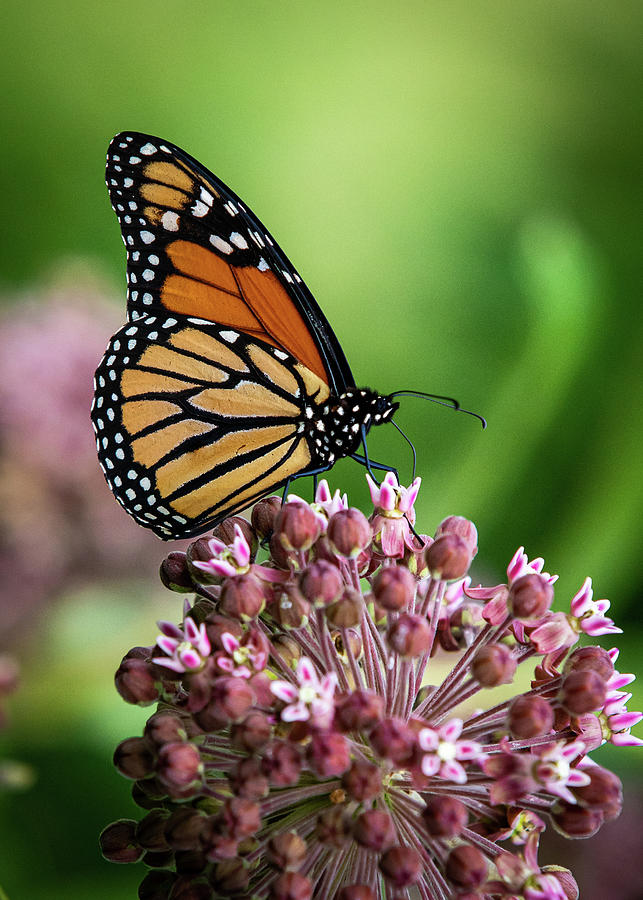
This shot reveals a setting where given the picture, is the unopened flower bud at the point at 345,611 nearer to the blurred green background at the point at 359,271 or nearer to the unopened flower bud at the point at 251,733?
the unopened flower bud at the point at 251,733

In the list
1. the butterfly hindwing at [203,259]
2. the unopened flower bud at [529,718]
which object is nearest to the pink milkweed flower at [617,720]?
the unopened flower bud at [529,718]

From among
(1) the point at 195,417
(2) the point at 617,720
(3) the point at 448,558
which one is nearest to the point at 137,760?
(3) the point at 448,558

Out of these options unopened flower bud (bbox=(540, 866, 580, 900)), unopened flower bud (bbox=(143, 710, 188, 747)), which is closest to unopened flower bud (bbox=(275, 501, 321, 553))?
unopened flower bud (bbox=(143, 710, 188, 747))

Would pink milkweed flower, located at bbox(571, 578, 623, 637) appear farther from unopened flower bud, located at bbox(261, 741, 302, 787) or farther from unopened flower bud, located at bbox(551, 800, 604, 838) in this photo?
unopened flower bud, located at bbox(261, 741, 302, 787)

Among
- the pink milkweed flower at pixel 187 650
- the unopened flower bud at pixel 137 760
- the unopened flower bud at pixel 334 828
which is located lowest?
the unopened flower bud at pixel 137 760

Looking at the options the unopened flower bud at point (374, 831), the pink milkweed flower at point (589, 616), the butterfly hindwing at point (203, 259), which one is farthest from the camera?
the butterfly hindwing at point (203, 259)

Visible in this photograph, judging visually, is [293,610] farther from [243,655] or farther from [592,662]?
[592,662]

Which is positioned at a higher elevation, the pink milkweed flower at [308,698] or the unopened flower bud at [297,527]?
the unopened flower bud at [297,527]

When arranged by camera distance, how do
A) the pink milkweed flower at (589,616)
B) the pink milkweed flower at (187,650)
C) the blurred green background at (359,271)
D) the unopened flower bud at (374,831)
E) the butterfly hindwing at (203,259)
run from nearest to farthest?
the unopened flower bud at (374,831), the pink milkweed flower at (187,650), the pink milkweed flower at (589,616), the butterfly hindwing at (203,259), the blurred green background at (359,271)
